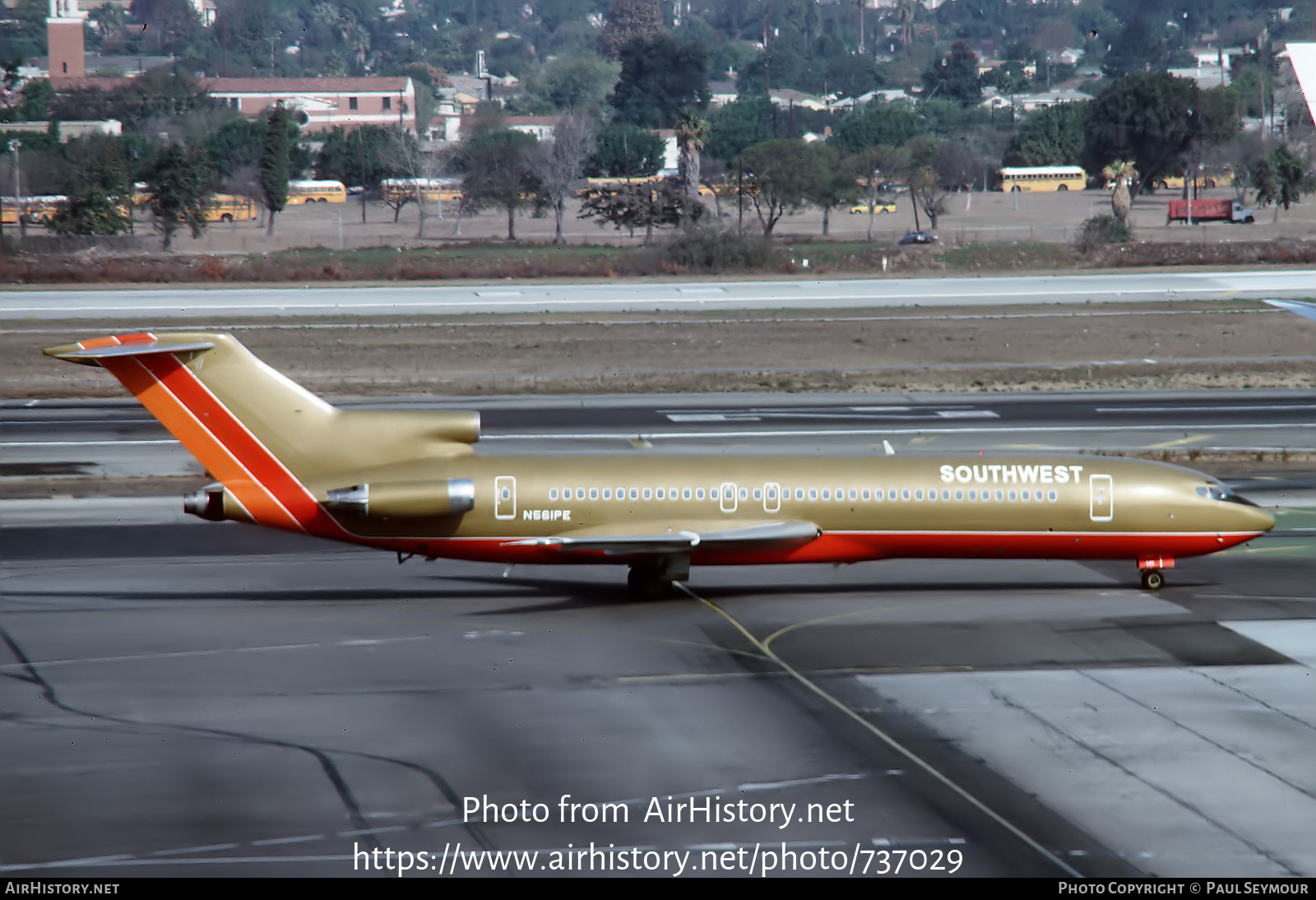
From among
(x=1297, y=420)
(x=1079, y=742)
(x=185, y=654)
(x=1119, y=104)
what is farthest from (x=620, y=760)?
(x=1119, y=104)

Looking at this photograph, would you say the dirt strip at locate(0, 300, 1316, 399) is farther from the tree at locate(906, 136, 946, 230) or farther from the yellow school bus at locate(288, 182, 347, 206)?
the yellow school bus at locate(288, 182, 347, 206)

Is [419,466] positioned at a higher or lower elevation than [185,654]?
higher

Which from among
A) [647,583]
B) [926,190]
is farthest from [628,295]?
[926,190]

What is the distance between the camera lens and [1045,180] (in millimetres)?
182250

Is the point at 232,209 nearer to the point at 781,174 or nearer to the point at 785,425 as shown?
the point at 781,174

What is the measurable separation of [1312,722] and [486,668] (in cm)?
1503

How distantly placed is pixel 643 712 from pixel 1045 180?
6702 inches

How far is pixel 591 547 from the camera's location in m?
30.8

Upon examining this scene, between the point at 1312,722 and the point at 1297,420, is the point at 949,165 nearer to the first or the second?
the point at 1297,420

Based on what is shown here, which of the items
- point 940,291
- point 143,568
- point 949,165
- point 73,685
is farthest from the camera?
point 949,165

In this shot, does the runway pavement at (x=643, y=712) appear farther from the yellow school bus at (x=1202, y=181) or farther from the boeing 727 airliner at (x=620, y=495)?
the yellow school bus at (x=1202, y=181)

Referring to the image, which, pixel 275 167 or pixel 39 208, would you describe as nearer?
pixel 39 208

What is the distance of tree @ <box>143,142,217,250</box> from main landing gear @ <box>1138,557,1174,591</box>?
105 meters

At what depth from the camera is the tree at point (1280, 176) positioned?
146625 millimetres
